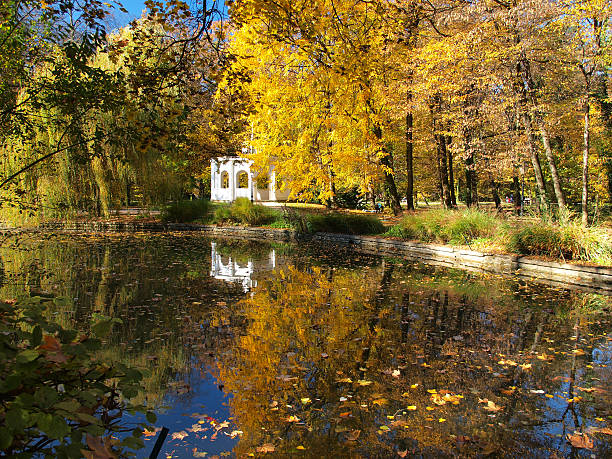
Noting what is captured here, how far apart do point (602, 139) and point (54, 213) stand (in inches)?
923

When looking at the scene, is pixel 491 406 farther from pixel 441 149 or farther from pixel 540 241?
pixel 441 149

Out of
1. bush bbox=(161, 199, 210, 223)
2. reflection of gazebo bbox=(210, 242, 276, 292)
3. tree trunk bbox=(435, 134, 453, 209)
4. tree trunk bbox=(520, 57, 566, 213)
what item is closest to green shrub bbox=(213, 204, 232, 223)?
bush bbox=(161, 199, 210, 223)

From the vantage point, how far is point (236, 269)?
10.2m

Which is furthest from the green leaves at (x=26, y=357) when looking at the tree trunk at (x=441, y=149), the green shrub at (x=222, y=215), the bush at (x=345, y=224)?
the green shrub at (x=222, y=215)

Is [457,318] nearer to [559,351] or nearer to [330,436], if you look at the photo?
[559,351]

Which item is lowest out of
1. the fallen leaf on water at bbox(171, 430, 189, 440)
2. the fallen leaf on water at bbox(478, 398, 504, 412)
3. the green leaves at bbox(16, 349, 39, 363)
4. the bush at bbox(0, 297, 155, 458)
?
the fallen leaf on water at bbox(478, 398, 504, 412)

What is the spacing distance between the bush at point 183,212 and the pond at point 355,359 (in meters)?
12.6

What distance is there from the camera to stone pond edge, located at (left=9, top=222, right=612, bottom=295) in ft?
28.5

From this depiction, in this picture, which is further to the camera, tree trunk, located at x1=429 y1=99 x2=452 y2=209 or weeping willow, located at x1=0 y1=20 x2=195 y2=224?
tree trunk, located at x1=429 y1=99 x2=452 y2=209

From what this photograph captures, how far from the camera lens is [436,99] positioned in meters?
19.4

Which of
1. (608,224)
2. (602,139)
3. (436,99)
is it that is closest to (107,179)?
(436,99)

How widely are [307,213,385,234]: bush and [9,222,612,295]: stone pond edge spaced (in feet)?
1.75

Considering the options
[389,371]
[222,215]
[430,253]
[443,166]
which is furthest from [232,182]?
[389,371]

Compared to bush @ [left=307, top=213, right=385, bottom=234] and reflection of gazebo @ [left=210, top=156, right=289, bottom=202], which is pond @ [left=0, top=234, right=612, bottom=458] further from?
reflection of gazebo @ [left=210, top=156, right=289, bottom=202]
